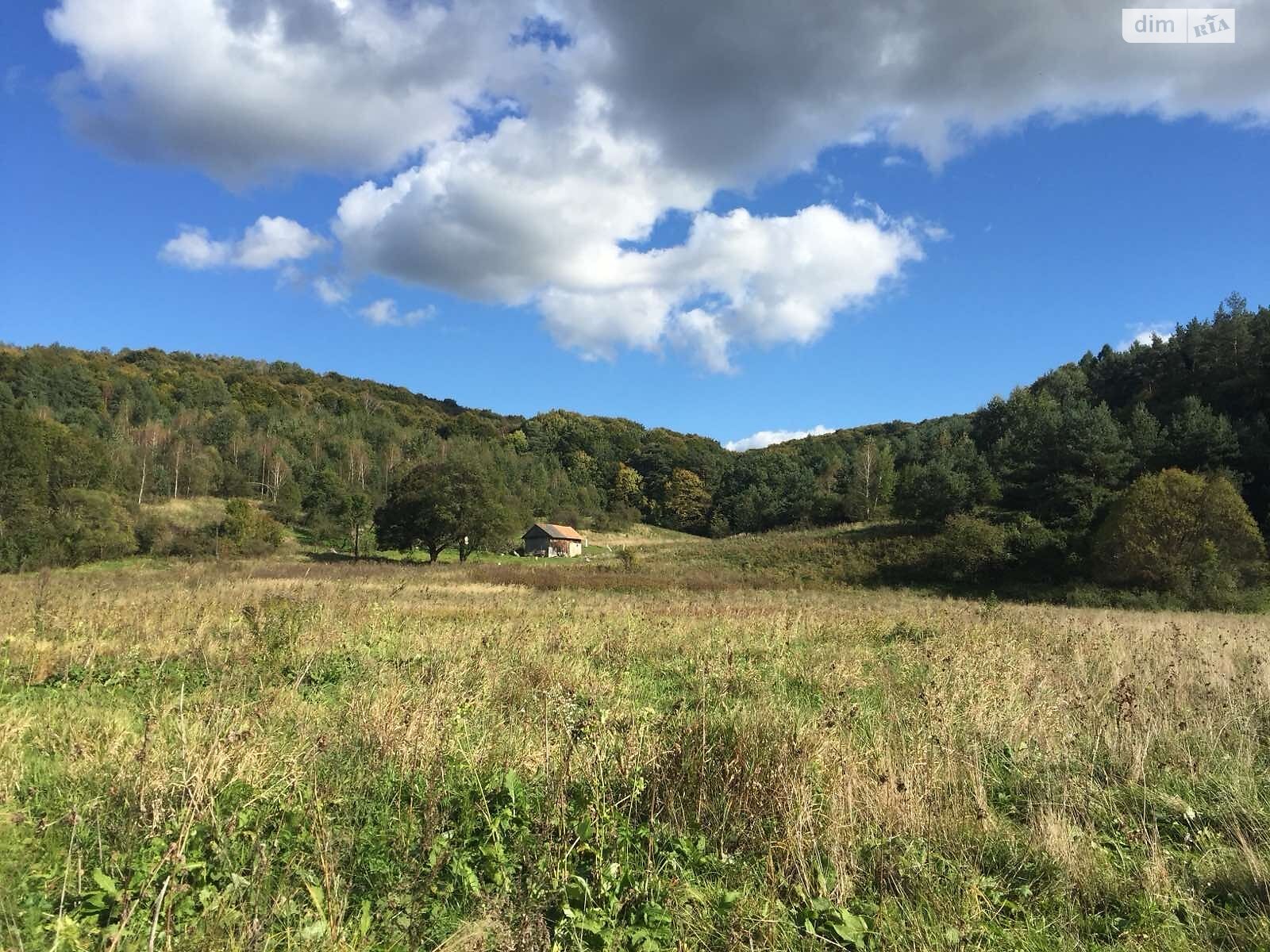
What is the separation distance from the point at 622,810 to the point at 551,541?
237ft

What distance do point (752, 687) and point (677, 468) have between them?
10784cm

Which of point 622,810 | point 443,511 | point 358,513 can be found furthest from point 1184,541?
point 358,513

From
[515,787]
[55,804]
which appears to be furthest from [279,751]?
[515,787]

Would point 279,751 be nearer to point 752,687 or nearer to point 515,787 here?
point 515,787

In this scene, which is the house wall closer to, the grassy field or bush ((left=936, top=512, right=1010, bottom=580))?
bush ((left=936, top=512, right=1010, bottom=580))

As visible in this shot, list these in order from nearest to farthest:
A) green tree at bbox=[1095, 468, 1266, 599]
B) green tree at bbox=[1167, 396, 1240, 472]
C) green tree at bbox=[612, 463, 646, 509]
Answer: green tree at bbox=[1095, 468, 1266, 599] < green tree at bbox=[1167, 396, 1240, 472] < green tree at bbox=[612, 463, 646, 509]

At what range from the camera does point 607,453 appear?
13025 centimetres

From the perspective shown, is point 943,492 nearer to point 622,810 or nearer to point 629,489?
point 622,810

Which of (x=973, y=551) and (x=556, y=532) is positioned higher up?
(x=556, y=532)

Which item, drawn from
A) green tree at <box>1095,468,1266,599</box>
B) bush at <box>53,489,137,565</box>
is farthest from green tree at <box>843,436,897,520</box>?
bush at <box>53,489,137,565</box>

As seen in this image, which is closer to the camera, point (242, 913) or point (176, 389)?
point (242, 913)

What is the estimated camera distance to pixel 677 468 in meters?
114

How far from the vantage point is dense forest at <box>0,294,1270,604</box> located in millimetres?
45594

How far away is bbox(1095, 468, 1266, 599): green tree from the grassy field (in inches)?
1266
